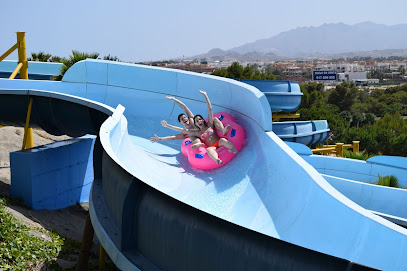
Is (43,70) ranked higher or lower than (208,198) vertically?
higher

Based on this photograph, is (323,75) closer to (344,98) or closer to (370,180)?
(344,98)

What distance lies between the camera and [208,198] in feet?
22.1

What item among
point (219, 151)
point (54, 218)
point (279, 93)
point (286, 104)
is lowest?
point (54, 218)

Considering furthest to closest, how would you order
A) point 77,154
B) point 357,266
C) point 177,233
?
point 77,154 → point 177,233 → point 357,266

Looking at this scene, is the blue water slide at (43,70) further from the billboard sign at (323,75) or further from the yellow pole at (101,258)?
the billboard sign at (323,75)

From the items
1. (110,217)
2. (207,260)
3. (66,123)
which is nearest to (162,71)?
(66,123)

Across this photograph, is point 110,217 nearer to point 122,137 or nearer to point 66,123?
point 122,137

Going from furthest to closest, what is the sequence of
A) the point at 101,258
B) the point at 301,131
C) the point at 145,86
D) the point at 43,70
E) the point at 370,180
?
the point at 43,70 < the point at 301,131 < the point at 145,86 < the point at 370,180 < the point at 101,258

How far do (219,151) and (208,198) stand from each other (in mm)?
1342

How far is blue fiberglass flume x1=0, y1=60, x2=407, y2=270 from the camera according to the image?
289cm

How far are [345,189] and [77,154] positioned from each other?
566 cm

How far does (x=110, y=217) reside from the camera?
15.0ft

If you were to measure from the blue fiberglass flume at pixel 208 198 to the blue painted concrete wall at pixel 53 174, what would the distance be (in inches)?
41.5

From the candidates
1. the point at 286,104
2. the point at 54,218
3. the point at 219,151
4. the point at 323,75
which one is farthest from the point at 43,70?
the point at 323,75
